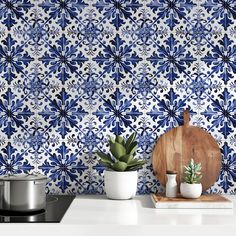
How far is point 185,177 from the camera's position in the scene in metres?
1.73

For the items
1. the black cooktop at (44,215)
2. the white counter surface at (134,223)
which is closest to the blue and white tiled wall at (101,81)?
the black cooktop at (44,215)

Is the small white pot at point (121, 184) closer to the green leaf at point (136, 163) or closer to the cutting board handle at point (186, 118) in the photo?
the green leaf at point (136, 163)

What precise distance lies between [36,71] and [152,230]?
941mm

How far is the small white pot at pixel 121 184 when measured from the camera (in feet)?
5.64

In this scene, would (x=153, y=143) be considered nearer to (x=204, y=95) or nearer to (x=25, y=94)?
(x=204, y=95)

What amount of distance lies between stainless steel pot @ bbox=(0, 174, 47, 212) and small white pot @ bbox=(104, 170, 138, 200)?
0.35m

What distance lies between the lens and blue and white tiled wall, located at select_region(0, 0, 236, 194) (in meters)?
1.89

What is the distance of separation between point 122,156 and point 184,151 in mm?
299

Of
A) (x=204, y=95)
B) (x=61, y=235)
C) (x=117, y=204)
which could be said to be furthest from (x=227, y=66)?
(x=61, y=235)

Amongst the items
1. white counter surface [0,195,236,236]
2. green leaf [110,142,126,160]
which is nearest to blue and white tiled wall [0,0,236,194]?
green leaf [110,142,126,160]

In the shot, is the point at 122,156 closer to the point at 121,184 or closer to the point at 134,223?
the point at 121,184

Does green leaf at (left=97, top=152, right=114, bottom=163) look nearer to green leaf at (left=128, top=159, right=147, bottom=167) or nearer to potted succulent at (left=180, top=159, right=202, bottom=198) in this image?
green leaf at (left=128, top=159, right=147, bottom=167)

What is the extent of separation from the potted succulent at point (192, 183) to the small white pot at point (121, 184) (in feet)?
0.67

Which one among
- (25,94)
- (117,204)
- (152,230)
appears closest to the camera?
(152,230)
